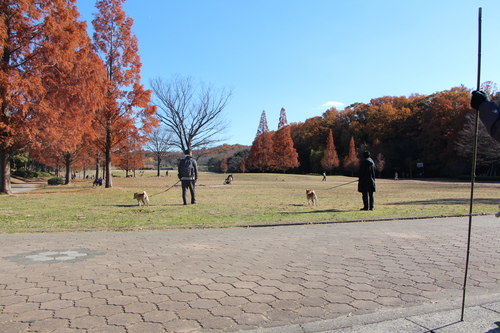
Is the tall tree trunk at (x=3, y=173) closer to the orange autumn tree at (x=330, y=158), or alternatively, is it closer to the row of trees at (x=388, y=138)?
the row of trees at (x=388, y=138)

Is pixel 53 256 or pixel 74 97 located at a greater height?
pixel 74 97

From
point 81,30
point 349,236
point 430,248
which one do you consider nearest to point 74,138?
point 81,30

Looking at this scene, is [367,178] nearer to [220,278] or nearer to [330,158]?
[220,278]

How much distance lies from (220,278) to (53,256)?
8.98ft

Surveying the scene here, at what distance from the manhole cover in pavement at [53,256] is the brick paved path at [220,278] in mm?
15

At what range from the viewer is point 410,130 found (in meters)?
71.0

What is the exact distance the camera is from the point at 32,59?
50.9 ft

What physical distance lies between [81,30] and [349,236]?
17415 mm

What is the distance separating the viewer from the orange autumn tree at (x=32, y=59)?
585 inches

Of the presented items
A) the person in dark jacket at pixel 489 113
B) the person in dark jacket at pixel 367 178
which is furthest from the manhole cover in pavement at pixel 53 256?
the person in dark jacket at pixel 367 178

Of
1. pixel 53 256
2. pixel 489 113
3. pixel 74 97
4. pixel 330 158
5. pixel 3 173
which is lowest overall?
pixel 53 256

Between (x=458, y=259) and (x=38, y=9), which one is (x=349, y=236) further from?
(x=38, y=9)

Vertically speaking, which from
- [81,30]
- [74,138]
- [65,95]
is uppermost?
[81,30]

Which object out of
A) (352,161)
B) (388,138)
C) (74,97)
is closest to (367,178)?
(74,97)
